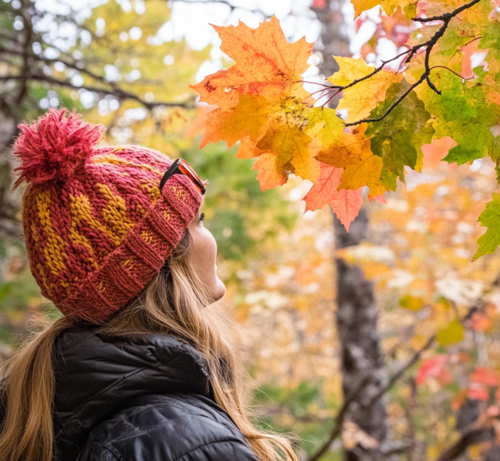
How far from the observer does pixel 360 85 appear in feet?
3.22

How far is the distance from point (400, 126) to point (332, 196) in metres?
0.28

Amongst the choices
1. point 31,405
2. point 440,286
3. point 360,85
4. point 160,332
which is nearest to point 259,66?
point 360,85

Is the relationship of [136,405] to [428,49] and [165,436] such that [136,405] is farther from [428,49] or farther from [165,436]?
[428,49]

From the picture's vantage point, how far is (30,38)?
2.80 m

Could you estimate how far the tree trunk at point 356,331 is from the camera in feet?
13.1

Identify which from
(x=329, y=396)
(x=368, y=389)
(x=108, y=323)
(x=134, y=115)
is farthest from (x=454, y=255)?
(x=329, y=396)

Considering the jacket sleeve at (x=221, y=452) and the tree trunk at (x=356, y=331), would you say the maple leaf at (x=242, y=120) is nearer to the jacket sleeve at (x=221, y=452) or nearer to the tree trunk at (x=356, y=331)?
the jacket sleeve at (x=221, y=452)

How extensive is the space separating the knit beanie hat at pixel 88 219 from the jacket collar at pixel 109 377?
17 cm

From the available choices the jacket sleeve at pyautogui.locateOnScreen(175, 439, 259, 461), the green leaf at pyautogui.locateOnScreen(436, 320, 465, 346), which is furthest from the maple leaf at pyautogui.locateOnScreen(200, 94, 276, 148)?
the green leaf at pyautogui.locateOnScreen(436, 320, 465, 346)

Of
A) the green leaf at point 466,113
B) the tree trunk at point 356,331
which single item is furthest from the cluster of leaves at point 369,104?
the tree trunk at point 356,331

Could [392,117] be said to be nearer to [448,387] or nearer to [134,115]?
[134,115]

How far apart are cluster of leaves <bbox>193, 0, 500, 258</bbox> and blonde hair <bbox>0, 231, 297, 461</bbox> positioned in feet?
1.98

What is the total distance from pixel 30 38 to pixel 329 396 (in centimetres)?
1010

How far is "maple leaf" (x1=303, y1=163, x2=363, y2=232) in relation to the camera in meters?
1.12
